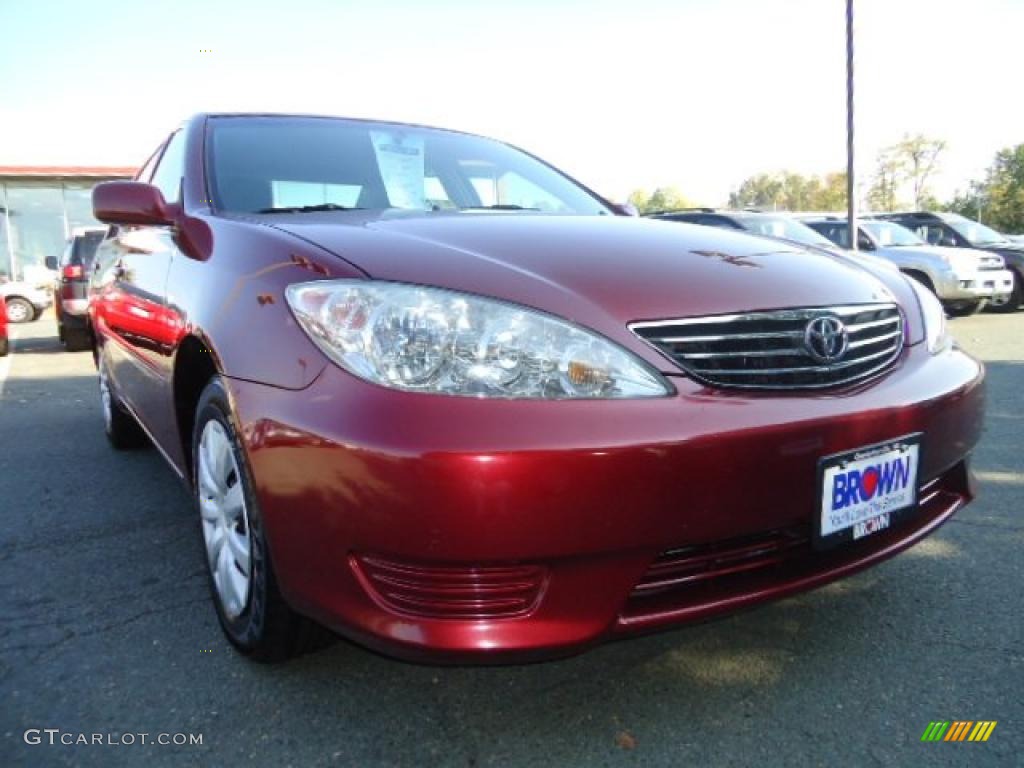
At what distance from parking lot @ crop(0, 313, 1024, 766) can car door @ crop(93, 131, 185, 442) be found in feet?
1.97

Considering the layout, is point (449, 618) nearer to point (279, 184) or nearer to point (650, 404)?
point (650, 404)

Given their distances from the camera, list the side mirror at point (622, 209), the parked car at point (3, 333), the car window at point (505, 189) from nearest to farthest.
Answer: the car window at point (505, 189) < the side mirror at point (622, 209) < the parked car at point (3, 333)

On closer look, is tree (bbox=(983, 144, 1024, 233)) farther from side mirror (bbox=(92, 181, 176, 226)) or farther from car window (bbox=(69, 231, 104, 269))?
side mirror (bbox=(92, 181, 176, 226))

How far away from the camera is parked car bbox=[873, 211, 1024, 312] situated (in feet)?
37.6

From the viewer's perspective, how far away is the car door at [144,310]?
8.06ft

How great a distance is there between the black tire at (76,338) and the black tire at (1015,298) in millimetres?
12304

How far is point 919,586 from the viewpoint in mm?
2311

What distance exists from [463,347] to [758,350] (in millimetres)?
618

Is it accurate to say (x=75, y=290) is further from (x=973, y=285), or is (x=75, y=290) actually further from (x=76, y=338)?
(x=973, y=285)

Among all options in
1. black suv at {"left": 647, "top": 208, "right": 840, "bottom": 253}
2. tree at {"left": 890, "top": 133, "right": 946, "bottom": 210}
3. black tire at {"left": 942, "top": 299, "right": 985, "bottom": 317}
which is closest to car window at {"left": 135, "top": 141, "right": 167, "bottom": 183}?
black suv at {"left": 647, "top": 208, "right": 840, "bottom": 253}

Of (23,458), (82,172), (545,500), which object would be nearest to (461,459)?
(545,500)

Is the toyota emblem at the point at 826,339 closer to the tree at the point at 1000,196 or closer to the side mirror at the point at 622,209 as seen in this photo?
the side mirror at the point at 622,209

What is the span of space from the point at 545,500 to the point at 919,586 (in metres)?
1.50

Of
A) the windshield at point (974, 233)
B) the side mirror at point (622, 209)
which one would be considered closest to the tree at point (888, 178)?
the windshield at point (974, 233)
